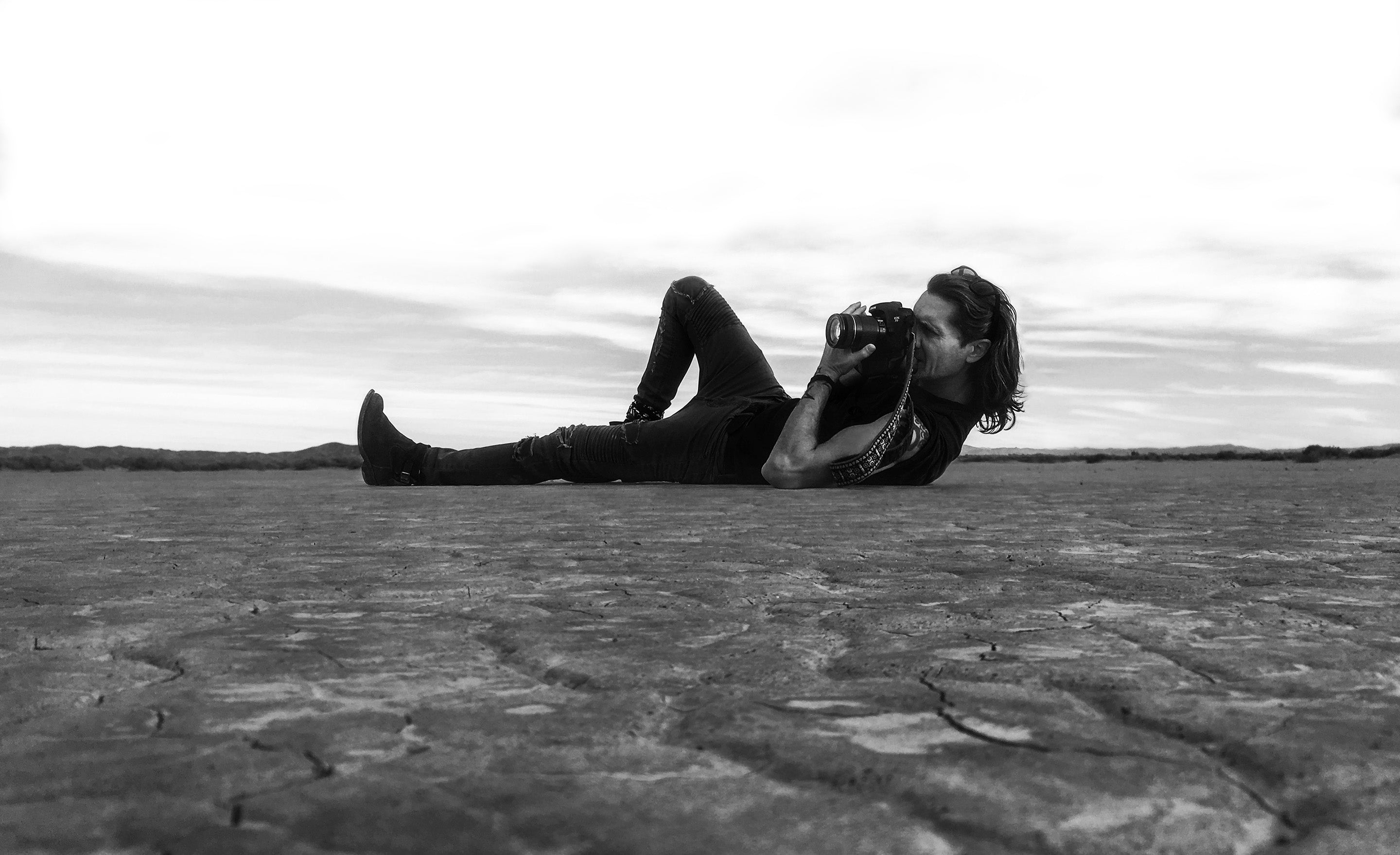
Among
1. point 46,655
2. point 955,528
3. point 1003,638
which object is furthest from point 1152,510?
point 46,655

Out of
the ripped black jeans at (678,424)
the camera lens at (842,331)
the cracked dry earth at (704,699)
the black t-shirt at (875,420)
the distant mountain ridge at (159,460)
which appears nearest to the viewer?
the cracked dry earth at (704,699)

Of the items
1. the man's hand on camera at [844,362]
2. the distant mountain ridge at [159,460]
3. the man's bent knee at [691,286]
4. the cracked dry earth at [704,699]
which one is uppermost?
the man's bent knee at [691,286]

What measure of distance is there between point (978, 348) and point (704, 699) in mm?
3945

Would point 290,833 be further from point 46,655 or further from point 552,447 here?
point 552,447

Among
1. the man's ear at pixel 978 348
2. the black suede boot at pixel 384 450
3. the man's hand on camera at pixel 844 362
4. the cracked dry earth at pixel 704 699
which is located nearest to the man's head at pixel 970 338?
the man's ear at pixel 978 348

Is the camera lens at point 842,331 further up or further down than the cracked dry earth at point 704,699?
further up

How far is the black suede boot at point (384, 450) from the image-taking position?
582 centimetres

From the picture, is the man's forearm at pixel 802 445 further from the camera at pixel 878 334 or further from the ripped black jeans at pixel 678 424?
the ripped black jeans at pixel 678 424

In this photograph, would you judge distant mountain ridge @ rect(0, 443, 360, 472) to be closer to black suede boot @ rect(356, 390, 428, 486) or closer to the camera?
black suede boot @ rect(356, 390, 428, 486)

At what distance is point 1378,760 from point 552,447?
4.75 metres

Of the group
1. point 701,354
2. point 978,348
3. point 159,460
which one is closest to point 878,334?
point 978,348

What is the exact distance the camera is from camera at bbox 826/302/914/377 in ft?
14.8

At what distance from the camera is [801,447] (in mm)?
4699

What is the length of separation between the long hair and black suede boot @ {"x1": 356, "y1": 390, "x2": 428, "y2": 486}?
2752 millimetres
